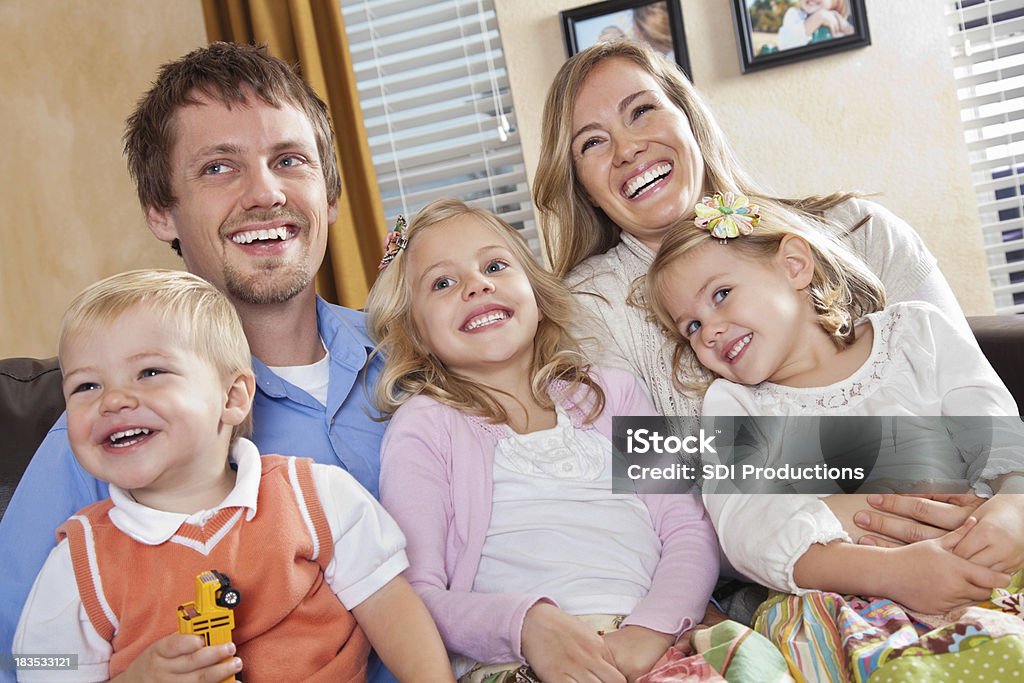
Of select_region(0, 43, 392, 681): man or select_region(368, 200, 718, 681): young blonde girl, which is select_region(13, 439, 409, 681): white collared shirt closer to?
select_region(368, 200, 718, 681): young blonde girl

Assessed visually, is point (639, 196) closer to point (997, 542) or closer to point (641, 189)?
point (641, 189)

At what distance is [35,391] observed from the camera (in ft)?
6.22

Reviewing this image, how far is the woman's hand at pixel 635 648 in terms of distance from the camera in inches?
56.0

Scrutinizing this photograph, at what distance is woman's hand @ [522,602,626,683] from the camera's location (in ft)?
4.55

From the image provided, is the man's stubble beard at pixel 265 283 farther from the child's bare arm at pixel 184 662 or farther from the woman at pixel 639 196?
the child's bare arm at pixel 184 662

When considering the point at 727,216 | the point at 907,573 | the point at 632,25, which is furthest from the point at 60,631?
the point at 632,25

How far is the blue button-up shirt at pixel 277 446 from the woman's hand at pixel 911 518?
2.69 feet

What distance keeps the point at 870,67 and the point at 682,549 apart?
6.62ft

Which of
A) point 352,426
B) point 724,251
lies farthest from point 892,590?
point 352,426

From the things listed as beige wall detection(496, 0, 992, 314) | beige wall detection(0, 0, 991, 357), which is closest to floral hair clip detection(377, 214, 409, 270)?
beige wall detection(0, 0, 991, 357)

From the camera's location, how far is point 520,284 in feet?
5.87

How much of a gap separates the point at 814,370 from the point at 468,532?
68cm

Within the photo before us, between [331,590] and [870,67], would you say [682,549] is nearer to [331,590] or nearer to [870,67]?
[331,590]

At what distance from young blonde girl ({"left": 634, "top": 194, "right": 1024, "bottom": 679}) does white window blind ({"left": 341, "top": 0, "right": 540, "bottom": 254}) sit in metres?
1.72
